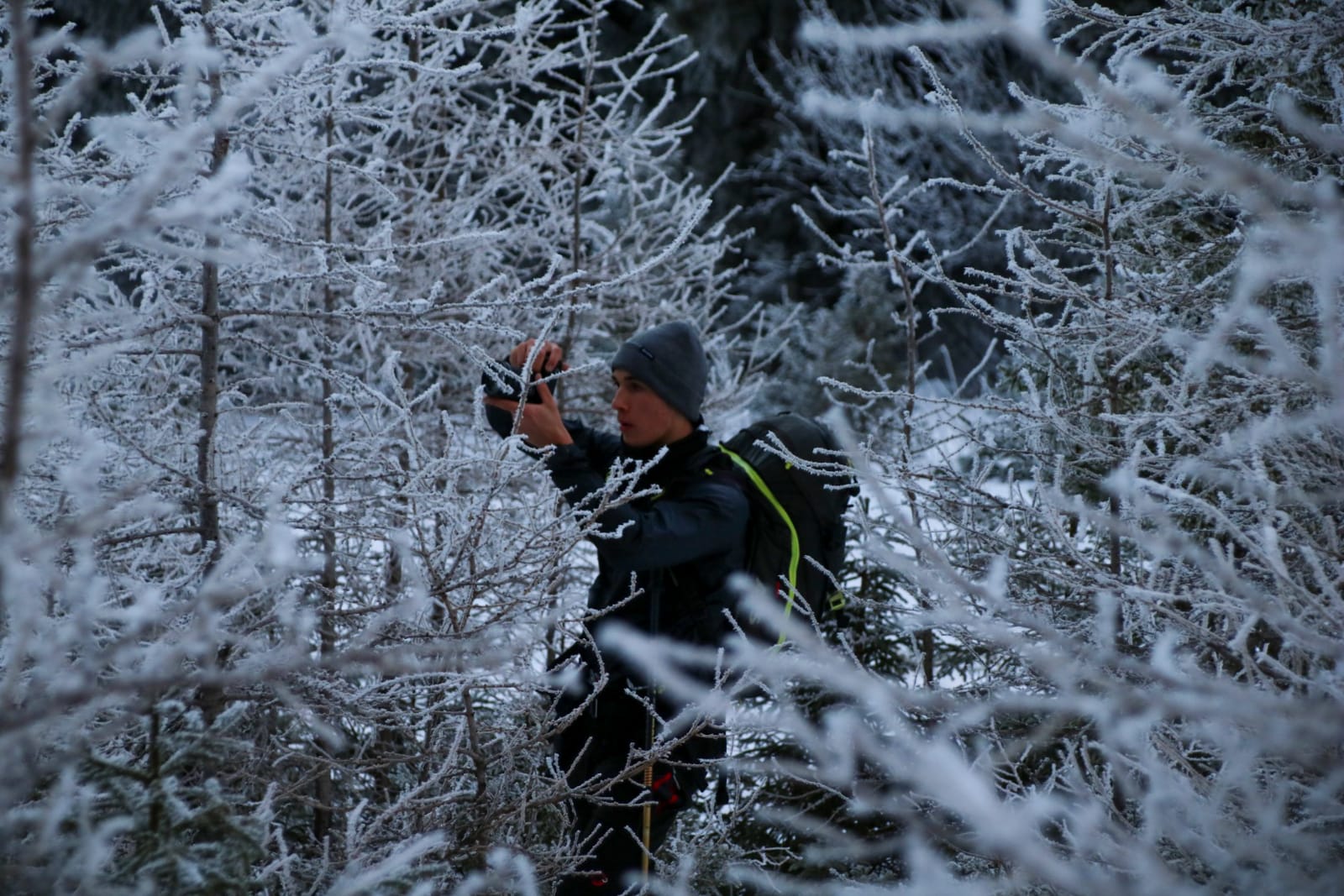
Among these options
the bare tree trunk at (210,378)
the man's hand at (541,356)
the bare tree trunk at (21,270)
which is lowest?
the bare tree trunk at (210,378)

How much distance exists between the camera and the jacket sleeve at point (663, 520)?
113 inches

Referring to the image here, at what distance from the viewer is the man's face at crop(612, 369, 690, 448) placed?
3457mm

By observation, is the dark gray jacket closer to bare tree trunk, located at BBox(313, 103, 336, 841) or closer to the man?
the man

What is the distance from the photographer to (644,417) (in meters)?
3.46

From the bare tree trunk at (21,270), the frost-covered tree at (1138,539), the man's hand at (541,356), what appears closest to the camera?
the bare tree trunk at (21,270)

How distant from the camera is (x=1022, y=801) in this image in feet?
8.00

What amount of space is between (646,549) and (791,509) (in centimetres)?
57

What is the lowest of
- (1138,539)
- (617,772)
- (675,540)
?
(617,772)

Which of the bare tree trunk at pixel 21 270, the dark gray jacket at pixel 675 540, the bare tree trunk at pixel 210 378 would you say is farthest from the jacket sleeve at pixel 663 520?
the bare tree trunk at pixel 21 270

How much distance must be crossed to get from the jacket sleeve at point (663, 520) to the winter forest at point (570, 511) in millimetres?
124

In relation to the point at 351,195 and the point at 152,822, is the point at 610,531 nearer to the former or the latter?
the point at 152,822

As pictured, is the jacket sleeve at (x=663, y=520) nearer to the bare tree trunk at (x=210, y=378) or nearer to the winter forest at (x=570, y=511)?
the winter forest at (x=570, y=511)

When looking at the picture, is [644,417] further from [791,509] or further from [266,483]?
[266,483]

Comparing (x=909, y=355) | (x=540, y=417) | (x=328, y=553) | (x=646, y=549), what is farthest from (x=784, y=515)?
(x=328, y=553)
